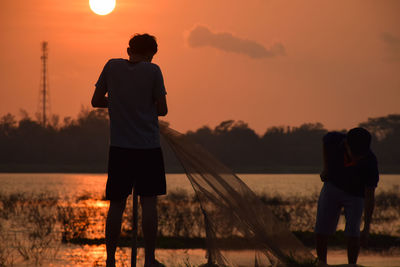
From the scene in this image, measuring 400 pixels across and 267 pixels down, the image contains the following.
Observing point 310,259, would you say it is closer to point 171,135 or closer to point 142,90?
point 171,135

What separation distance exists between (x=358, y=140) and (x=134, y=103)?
211cm

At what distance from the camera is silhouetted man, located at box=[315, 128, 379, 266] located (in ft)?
19.4

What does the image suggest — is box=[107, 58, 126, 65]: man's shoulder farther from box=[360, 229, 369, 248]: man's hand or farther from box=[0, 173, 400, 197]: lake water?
box=[0, 173, 400, 197]: lake water

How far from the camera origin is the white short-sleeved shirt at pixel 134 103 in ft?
15.7

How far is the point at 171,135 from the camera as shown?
5449 mm

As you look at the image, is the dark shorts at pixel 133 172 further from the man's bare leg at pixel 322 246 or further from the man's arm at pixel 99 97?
the man's bare leg at pixel 322 246

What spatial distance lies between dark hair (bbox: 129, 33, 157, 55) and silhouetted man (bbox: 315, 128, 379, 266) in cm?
205

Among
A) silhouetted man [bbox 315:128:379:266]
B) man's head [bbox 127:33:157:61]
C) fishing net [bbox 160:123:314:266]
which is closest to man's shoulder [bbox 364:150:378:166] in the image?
silhouetted man [bbox 315:128:379:266]

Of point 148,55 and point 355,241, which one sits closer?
point 148,55

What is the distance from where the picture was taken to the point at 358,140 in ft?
18.6

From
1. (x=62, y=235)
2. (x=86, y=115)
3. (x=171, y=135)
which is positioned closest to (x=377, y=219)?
(x=62, y=235)

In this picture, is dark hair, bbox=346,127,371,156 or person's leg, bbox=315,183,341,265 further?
person's leg, bbox=315,183,341,265

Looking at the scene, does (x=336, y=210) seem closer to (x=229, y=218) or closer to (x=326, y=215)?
(x=326, y=215)

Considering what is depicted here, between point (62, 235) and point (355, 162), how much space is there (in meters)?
Answer: 8.33
